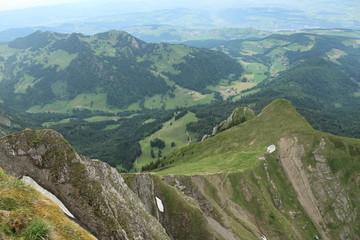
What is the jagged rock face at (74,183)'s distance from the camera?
42750 mm

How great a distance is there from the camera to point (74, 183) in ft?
149

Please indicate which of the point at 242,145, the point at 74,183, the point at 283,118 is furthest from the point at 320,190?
the point at 74,183

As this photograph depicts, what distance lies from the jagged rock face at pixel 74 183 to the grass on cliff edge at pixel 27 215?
1990 centimetres

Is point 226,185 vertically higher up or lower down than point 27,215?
lower down

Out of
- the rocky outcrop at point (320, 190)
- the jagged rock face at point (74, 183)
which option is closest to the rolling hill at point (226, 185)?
the jagged rock face at point (74, 183)

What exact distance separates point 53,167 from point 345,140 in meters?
143

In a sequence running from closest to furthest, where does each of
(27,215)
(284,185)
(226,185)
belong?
(27,215), (226,185), (284,185)

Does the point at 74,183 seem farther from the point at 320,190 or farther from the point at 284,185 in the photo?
the point at 320,190

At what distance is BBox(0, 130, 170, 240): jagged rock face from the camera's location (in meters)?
42.8

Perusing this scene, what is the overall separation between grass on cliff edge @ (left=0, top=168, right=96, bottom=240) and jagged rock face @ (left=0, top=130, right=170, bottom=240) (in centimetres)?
1990

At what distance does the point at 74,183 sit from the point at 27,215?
26056 millimetres

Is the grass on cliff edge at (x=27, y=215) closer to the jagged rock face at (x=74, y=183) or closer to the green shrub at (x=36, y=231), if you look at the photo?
the green shrub at (x=36, y=231)

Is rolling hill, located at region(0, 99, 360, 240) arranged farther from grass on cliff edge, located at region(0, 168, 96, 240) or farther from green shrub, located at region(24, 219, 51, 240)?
green shrub, located at region(24, 219, 51, 240)

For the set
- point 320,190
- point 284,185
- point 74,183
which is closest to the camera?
point 74,183
